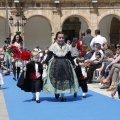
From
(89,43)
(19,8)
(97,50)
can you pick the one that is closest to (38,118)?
(97,50)

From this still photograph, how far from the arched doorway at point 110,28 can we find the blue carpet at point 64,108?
24.1 m

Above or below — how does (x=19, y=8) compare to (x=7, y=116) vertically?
above

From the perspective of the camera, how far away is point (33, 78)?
11.4 metres

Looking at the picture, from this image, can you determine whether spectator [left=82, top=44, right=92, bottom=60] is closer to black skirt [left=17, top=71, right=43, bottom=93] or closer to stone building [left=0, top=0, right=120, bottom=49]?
black skirt [left=17, top=71, right=43, bottom=93]

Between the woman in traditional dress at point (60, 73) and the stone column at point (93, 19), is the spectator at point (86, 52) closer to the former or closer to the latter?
the woman in traditional dress at point (60, 73)

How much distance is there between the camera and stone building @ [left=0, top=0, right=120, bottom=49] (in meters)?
32.8

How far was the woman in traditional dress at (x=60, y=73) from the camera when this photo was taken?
1128 centimetres

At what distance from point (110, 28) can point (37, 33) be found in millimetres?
6031

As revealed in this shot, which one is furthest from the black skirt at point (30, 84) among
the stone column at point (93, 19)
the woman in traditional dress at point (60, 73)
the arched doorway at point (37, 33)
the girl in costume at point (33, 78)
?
the arched doorway at point (37, 33)

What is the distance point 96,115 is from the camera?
29.9 ft

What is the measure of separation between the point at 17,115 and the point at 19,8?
943 inches

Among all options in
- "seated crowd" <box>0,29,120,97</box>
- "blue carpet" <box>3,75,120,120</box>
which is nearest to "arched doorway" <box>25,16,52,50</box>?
"seated crowd" <box>0,29,120,97</box>

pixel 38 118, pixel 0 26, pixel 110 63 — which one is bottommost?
pixel 38 118

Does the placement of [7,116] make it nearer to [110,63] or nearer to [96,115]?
[96,115]
